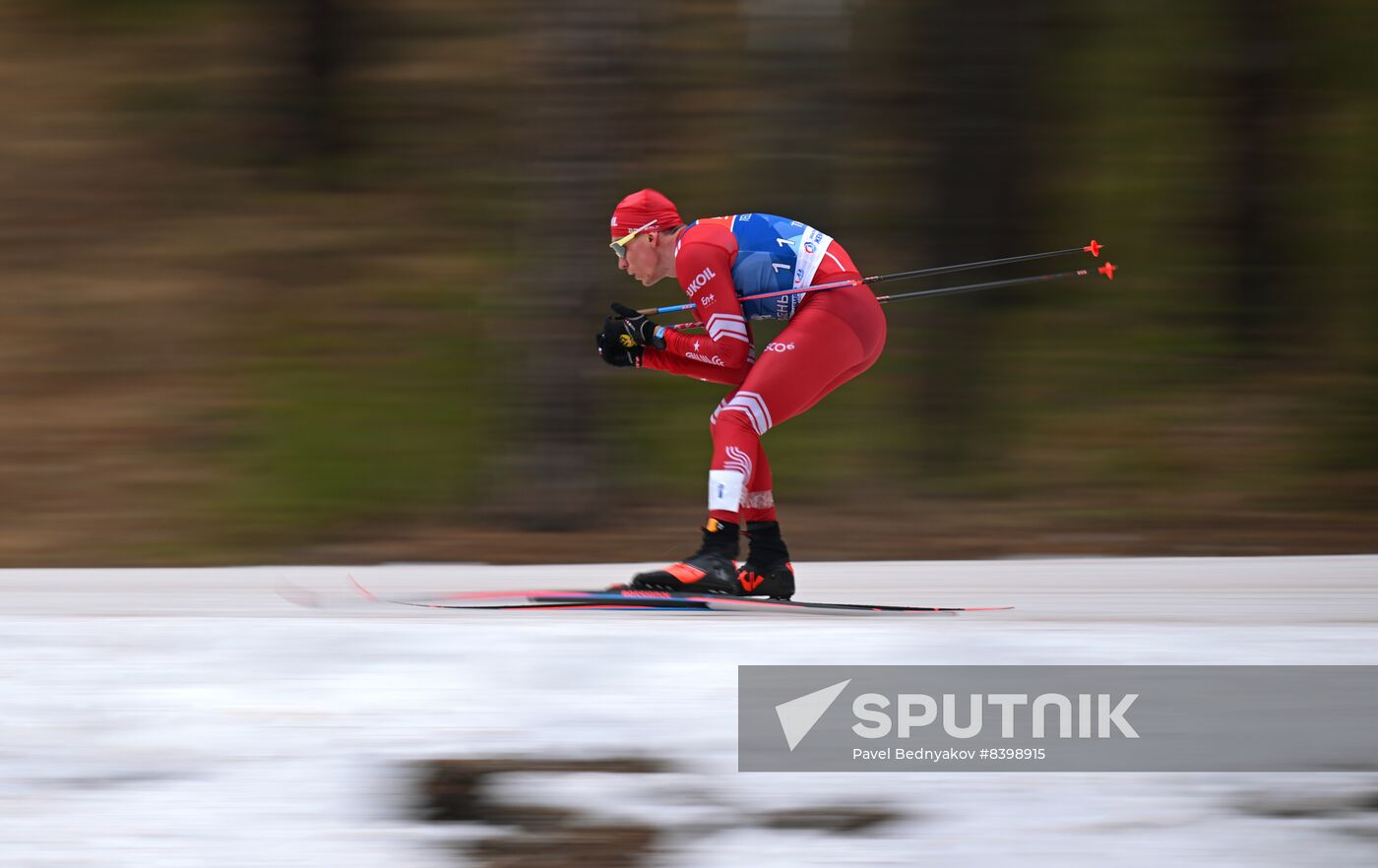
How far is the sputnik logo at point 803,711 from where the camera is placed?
334 centimetres

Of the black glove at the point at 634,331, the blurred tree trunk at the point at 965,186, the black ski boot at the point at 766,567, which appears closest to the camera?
the black glove at the point at 634,331

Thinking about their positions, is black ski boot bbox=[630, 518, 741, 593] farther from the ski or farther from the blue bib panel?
the blue bib panel

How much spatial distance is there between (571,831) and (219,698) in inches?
36.8

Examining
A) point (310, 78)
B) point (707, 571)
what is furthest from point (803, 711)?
point (310, 78)

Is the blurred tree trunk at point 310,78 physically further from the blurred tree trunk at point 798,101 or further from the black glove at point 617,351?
the black glove at point 617,351

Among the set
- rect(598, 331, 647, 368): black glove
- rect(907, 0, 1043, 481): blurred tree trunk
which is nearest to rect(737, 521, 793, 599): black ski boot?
rect(598, 331, 647, 368): black glove

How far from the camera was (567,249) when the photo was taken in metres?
7.44

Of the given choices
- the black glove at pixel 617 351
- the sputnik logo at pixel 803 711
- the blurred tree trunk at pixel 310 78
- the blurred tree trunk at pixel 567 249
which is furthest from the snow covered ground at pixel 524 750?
the blurred tree trunk at pixel 310 78

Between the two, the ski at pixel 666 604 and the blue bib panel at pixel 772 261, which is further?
the blue bib panel at pixel 772 261

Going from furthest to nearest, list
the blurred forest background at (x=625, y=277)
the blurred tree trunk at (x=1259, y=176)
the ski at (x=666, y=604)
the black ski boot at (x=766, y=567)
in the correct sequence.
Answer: the blurred tree trunk at (x=1259, y=176) < the blurred forest background at (x=625, y=277) < the black ski boot at (x=766, y=567) < the ski at (x=666, y=604)

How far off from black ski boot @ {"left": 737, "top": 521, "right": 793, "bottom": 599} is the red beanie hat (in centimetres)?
109

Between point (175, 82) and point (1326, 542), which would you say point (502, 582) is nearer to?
point (1326, 542)

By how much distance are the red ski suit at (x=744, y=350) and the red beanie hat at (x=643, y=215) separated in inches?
4.9

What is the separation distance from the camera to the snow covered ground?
3121 mm
